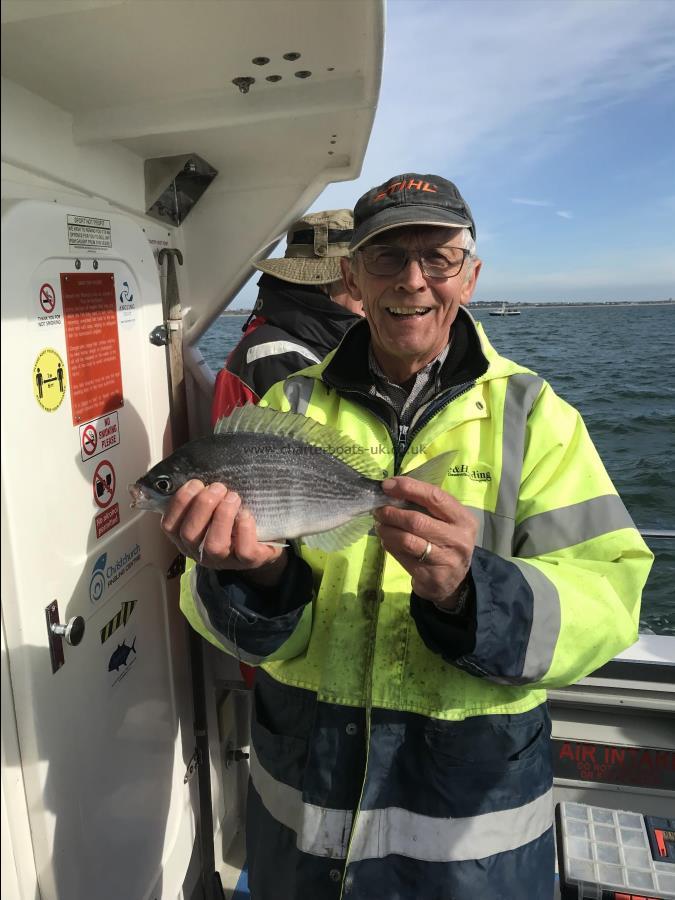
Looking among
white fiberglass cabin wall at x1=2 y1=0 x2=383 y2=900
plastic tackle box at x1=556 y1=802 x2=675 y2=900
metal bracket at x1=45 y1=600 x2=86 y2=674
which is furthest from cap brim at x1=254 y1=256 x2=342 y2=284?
plastic tackle box at x1=556 y1=802 x2=675 y2=900

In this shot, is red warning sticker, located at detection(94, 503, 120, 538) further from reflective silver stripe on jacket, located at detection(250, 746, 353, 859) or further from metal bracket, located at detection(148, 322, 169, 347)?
reflective silver stripe on jacket, located at detection(250, 746, 353, 859)

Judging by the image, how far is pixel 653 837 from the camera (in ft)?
9.53

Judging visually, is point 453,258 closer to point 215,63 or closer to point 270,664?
point 215,63

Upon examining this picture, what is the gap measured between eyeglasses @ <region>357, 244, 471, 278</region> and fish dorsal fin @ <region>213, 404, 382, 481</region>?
623 millimetres

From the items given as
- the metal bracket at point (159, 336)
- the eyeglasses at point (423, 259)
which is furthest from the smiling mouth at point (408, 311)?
the metal bracket at point (159, 336)

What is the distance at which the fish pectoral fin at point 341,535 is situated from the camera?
2029mm

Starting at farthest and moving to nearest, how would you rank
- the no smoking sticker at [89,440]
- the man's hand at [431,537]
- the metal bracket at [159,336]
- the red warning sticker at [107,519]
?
the metal bracket at [159,336]
the red warning sticker at [107,519]
the no smoking sticker at [89,440]
the man's hand at [431,537]

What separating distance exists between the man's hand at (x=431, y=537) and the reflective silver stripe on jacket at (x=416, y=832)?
815 millimetres

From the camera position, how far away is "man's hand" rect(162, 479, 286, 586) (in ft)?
6.07

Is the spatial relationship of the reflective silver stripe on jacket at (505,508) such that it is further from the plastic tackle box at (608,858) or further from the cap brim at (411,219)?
the plastic tackle box at (608,858)

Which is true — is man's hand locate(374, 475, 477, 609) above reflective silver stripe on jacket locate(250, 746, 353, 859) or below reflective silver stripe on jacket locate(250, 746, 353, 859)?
above

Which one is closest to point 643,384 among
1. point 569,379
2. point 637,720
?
point 569,379

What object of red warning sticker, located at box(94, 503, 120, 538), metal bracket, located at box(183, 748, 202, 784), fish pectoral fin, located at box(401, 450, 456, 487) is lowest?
metal bracket, located at box(183, 748, 202, 784)

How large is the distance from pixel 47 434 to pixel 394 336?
4.06 ft
